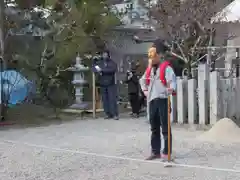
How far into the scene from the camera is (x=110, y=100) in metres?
13.8

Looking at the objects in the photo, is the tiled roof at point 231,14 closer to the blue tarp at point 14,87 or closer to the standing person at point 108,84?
the standing person at point 108,84

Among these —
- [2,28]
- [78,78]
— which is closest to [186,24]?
[78,78]

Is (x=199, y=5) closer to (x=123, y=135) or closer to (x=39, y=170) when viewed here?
(x=123, y=135)

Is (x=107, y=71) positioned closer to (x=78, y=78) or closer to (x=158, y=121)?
(x=78, y=78)

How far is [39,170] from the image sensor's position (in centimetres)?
766

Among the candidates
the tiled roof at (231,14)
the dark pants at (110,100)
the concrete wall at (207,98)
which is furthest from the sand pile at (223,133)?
the tiled roof at (231,14)

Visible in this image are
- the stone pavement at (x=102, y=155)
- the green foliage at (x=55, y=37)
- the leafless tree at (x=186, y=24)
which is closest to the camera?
the stone pavement at (x=102, y=155)

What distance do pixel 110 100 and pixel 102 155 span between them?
5240 millimetres

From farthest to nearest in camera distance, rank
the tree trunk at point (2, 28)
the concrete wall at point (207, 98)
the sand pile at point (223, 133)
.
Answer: the tree trunk at point (2, 28) → the concrete wall at point (207, 98) → the sand pile at point (223, 133)

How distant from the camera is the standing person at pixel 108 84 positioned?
13.8 meters

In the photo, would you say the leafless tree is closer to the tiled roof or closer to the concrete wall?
the tiled roof

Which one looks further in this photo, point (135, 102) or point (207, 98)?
point (135, 102)

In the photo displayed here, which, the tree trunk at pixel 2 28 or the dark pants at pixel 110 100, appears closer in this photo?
the dark pants at pixel 110 100

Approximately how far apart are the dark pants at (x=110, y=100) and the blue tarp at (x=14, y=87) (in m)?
2.16
